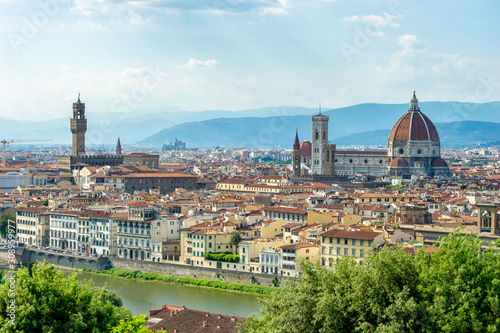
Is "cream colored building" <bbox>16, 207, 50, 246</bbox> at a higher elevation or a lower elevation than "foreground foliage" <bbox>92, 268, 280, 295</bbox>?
higher

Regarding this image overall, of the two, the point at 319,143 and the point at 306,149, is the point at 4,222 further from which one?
the point at 306,149

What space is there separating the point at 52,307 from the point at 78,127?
85.0 m

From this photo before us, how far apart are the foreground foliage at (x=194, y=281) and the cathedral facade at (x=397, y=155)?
5742 cm

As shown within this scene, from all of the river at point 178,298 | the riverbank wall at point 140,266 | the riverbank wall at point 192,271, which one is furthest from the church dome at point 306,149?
the river at point 178,298

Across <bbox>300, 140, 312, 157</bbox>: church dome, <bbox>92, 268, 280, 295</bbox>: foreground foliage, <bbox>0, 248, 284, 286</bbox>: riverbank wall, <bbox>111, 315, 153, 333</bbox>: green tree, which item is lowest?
<bbox>92, 268, 280, 295</bbox>: foreground foliage

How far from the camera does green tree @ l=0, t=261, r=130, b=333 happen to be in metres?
16.2

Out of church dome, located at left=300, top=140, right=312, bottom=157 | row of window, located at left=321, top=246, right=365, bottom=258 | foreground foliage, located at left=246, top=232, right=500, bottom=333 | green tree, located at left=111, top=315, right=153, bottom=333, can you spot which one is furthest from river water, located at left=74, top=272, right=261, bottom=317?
church dome, located at left=300, top=140, right=312, bottom=157

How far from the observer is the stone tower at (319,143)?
335 feet

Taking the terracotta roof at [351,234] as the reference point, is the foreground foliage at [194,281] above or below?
below

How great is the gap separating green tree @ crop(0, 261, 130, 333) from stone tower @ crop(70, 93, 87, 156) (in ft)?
275

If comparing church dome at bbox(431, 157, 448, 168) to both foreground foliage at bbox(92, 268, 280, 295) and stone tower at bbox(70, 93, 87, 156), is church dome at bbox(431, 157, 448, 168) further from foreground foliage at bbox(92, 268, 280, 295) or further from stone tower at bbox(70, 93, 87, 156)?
foreground foliage at bbox(92, 268, 280, 295)

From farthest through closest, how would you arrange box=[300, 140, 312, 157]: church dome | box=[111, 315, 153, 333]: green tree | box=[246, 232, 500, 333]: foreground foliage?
box=[300, 140, 312, 157]: church dome → box=[111, 315, 153, 333]: green tree → box=[246, 232, 500, 333]: foreground foliage

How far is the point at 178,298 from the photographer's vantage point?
1299 inches

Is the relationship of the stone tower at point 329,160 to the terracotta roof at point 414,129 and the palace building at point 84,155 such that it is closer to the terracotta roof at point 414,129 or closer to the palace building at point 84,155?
the terracotta roof at point 414,129
